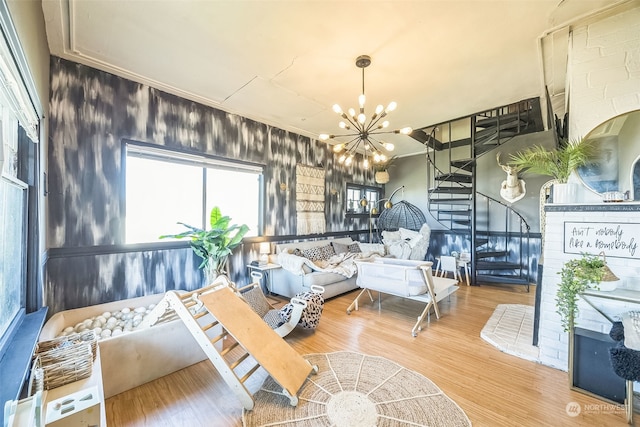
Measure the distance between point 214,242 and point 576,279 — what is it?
3.79 metres

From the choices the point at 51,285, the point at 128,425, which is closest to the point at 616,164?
the point at 128,425

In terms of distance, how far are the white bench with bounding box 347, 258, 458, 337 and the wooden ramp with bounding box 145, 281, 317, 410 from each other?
57.1 inches

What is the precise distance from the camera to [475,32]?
7.96ft

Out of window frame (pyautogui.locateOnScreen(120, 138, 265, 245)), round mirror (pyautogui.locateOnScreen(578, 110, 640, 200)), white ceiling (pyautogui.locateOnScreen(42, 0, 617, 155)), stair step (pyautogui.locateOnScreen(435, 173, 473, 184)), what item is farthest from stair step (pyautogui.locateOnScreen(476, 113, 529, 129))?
window frame (pyautogui.locateOnScreen(120, 138, 265, 245))

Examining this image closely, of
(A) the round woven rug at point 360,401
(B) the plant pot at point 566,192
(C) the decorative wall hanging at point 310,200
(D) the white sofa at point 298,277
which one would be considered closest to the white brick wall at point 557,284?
(B) the plant pot at point 566,192

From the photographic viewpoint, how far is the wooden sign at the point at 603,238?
193 cm

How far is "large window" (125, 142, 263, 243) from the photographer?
327 cm

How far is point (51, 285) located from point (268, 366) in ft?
8.42

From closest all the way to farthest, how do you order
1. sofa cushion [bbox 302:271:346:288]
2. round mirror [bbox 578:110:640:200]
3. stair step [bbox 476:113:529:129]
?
round mirror [bbox 578:110:640:200], sofa cushion [bbox 302:271:346:288], stair step [bbox 476:113:529:129]

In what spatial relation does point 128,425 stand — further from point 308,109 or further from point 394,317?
point 308,109

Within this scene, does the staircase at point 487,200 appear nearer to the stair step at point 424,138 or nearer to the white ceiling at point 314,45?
the stair step at point 424,138

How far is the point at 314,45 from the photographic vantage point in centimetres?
258

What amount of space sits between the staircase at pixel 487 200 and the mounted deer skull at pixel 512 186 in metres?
0.37
